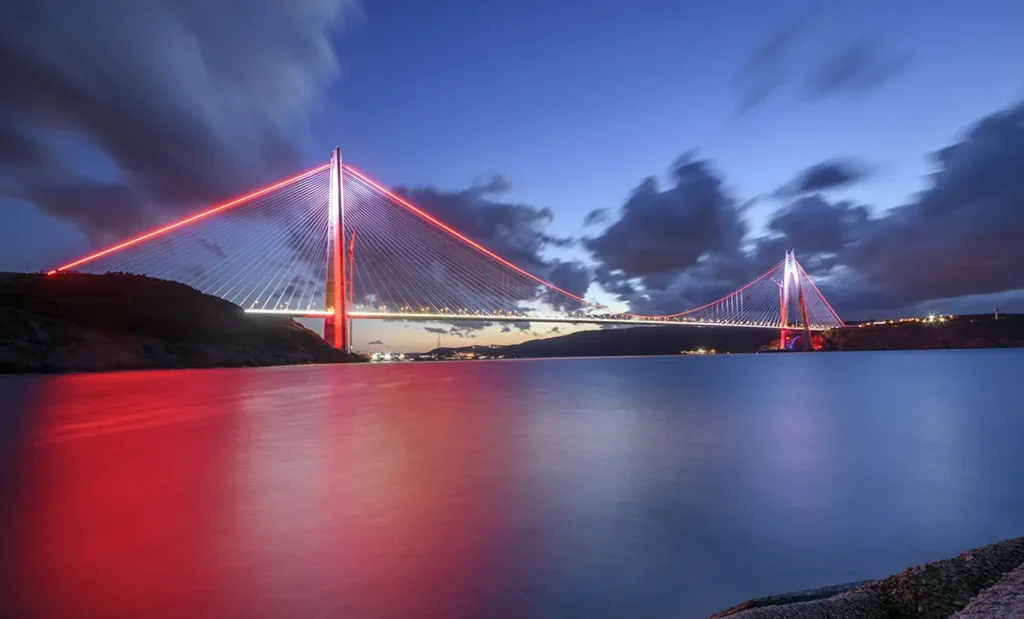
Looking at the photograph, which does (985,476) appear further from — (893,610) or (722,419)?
(893,610)

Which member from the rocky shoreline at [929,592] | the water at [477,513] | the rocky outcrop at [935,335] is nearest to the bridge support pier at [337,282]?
the water at [477,513]

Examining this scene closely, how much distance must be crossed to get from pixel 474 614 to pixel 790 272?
89.1 metres

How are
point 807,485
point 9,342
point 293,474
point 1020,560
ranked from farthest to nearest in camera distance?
point 9,342
point 293,474
point 807,485
point 1020,560

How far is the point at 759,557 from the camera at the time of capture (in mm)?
4520

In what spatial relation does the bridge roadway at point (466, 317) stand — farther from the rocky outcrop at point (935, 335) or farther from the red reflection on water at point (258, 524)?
the rocky outcrop at point (935, 335)

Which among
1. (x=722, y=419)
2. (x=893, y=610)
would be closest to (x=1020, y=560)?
(x=893, y=610)

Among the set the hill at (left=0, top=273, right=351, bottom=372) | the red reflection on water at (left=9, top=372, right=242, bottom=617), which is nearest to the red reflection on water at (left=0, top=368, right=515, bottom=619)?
the red reflection on water at (left=9, top=372, right=242, bottom=617)

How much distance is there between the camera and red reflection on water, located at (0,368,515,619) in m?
3.67

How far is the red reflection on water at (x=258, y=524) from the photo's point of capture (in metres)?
3.67

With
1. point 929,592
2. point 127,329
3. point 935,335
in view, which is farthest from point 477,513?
point 935,335

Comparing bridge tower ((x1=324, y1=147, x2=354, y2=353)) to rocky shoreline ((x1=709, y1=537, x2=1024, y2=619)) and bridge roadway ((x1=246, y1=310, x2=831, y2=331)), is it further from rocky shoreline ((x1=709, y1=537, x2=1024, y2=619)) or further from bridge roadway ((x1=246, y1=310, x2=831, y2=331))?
rocky shoreline ((x1=709, y1=537, x2=1024, y2=619))

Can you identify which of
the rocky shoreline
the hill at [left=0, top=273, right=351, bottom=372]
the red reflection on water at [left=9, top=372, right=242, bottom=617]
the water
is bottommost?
the water

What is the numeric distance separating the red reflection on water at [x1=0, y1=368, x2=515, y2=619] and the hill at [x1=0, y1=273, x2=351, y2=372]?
38.2 m

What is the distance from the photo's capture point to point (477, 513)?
18.9 feet
